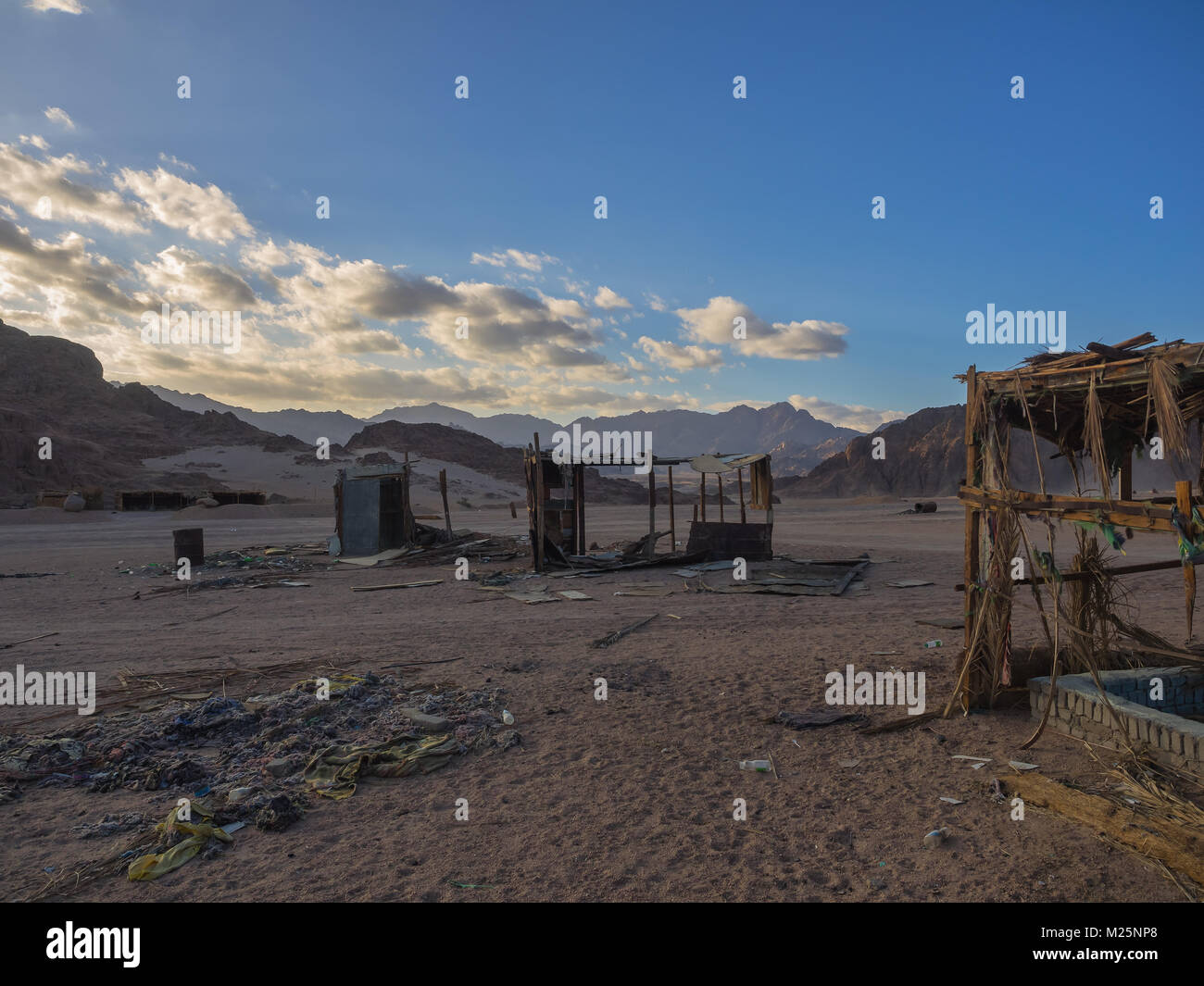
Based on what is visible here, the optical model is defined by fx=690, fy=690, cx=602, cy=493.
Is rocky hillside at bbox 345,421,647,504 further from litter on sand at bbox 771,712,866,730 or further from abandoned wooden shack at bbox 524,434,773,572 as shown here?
litter on sand at bbox 771,712,866,730

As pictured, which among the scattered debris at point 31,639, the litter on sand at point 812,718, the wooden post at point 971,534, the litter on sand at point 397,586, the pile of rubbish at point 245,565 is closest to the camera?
the litter on sand at point 812,718

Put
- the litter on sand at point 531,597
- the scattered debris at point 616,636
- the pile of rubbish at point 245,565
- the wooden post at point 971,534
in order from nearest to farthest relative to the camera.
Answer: the wooden post at point 971,534 → the scattered debris at point 616,636 → the litter on sand at point 531,597 → the pile of rubbish at point 245,565

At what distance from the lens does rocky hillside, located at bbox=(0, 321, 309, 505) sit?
2179 inches

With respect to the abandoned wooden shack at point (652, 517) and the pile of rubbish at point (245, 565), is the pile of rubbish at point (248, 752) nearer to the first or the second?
the abandoned wooden shack at point (652, 517)

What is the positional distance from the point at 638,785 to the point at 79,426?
92375 millimetres

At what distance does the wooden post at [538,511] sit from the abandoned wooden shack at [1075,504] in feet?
34.9

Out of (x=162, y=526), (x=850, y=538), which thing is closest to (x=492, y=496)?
(x=162, y=526)

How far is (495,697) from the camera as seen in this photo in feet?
22.7

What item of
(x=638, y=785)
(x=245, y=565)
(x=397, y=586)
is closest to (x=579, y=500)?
(x=397, y=586)

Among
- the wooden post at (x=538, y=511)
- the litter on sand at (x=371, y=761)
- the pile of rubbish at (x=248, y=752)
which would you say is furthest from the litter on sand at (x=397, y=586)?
the litter on sand at (x=371, y=761)

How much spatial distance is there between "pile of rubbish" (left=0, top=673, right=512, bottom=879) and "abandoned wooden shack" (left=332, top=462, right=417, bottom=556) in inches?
519

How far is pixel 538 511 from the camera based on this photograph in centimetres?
1605

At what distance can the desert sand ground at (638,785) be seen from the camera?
3752 millimetres

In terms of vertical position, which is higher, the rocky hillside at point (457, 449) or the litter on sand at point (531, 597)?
the rocky hillside at point (457, 449)
